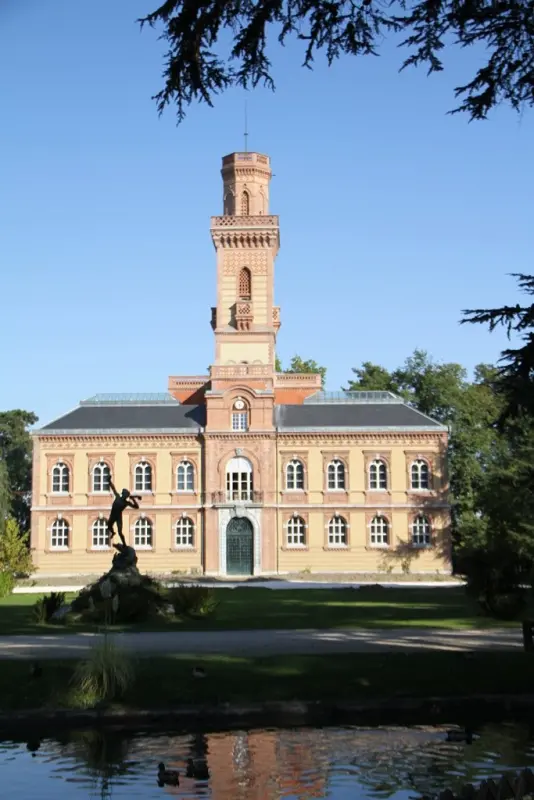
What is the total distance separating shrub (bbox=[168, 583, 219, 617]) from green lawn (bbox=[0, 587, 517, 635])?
14.3 inches

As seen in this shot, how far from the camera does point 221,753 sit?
39.9ft

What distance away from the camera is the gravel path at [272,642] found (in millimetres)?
17672

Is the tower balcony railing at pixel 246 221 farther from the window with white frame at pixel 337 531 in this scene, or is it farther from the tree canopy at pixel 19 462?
the tree canopy at pixel 19 462

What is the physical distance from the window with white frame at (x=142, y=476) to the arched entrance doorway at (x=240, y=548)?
531cm

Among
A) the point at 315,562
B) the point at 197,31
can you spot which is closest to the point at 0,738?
the point at 197,31

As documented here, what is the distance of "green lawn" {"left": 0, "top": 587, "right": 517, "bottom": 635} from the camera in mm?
22969

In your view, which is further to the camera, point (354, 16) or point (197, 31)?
point (354, 16)

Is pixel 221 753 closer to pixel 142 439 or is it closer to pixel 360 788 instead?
pixel 360 788

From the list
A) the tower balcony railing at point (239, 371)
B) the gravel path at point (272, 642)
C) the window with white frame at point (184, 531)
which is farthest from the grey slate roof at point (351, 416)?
the gravel path at point (272, 642)

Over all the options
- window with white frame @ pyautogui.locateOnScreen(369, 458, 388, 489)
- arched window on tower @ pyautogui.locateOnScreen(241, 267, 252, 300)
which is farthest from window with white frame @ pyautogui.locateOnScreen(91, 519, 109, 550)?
arched window on tower @ pyautogui.locateOnScreen(241, 267, 252, 300)

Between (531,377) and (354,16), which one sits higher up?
(354,16)

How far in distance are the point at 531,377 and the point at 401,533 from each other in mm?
42607

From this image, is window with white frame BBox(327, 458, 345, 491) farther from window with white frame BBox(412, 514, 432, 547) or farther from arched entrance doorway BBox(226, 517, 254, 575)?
arched entrance doorway BBox(226, 517, 254, 575)

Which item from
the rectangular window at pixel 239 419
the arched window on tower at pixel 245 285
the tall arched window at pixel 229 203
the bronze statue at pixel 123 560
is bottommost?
the bronze statue at pixel 123 560
